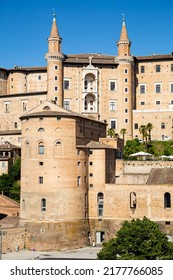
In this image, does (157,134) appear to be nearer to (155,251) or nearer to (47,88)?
(47,88)

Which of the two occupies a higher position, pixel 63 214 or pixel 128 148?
pixel 128 148

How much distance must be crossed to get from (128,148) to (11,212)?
18649mm

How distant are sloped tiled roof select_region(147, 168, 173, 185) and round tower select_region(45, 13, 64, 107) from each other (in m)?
23.4

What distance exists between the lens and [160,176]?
42.7m

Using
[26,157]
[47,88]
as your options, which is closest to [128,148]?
[47,88]

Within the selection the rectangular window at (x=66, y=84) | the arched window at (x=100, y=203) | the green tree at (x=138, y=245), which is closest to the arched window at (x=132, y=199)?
the arched window at (x=100, y=203)

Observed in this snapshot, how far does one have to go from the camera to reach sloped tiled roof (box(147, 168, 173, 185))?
41.3 m

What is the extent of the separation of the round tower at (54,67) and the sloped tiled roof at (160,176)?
23.4m

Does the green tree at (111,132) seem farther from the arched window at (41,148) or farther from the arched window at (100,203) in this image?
the arched window at (41,148)

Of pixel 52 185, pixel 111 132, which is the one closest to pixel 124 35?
pixel 111 132

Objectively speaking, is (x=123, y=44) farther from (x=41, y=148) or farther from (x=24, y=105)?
(x=41, y=148)

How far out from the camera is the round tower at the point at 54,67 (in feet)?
209

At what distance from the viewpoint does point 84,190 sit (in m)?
40.9

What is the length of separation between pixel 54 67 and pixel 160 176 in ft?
89.4
